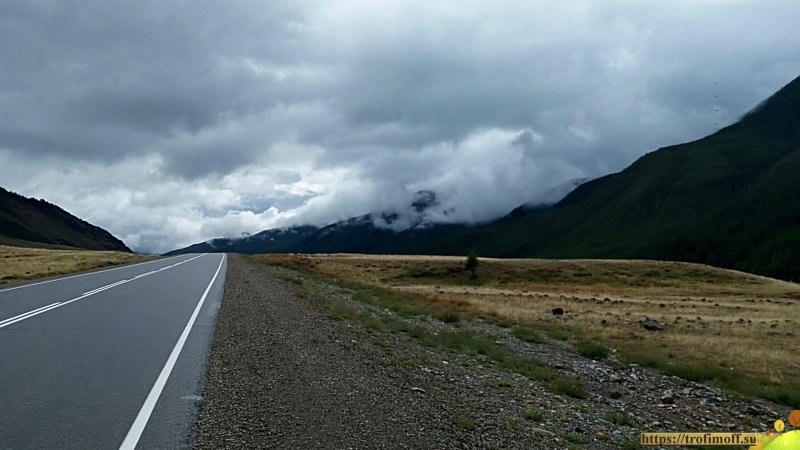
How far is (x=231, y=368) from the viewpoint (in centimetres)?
1073

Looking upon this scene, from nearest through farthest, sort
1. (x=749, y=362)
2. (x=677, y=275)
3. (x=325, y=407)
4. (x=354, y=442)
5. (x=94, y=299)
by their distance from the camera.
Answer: (x=354, y=442) → (x=325, y=407) → (x=749, y=362) → (x=94, y=299) → (x=677, y=275)

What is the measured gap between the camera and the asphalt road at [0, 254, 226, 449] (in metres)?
6.98

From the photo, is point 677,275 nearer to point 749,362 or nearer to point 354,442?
point 749,362

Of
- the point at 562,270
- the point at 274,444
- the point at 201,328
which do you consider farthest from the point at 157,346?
the point at 562,270

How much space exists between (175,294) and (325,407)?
62.0 feet

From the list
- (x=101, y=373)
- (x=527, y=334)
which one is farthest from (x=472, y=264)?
(x=101, y=373)

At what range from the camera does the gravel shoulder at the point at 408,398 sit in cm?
750

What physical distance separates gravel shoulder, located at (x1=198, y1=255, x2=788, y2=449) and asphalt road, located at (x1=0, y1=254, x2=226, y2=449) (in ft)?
1.85

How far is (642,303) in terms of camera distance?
46.7 metres

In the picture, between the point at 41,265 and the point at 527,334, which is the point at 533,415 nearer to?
the point at 527,334

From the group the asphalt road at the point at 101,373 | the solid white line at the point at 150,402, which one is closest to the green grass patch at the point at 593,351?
the asphalt road at the point at 101,373

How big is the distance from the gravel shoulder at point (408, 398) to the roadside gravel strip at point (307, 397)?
24mm

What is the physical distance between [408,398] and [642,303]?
141ft

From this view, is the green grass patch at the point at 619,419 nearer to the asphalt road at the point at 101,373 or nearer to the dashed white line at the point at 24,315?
the asphalt road at the point at 101,373
